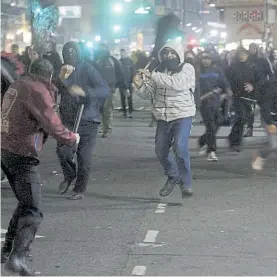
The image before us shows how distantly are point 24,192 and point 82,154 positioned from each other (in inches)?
121

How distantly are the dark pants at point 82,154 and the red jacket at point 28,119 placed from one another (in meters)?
3.00

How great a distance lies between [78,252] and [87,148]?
8.35ft

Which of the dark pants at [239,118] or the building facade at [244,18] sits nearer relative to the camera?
the dark pants at [239,118]

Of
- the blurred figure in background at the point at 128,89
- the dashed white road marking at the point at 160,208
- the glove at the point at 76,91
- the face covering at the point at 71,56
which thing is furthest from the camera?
the blurred figure in background at the point at 128,89

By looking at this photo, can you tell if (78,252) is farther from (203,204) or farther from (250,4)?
(250,4)

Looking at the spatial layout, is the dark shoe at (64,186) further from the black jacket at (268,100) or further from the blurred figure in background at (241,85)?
the blurred figure in background at (241,85)

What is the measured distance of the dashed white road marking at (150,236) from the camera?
728cm

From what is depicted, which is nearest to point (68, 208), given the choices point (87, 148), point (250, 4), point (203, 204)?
point (87, 148)

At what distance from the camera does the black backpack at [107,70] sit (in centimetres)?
1563

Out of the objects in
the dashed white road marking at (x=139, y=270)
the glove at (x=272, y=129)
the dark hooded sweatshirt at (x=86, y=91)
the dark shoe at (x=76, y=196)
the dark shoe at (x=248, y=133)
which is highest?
the dark hooded sweatshirt at (x=86, y=91)

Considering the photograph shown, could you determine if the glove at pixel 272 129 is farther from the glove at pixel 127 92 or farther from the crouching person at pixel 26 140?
the glove at pixel 127 92

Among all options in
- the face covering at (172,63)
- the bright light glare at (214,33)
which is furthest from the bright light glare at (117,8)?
the face covering at (172,63)

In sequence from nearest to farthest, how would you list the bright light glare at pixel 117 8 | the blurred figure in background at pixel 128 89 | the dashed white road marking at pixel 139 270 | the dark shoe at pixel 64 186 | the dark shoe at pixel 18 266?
the dark shoe at pixel 18 266
the dashed white road marking at pixel 139 270
the dark shoe at pixel 64 186
the blurred figure in background at pixel 128 89
the bright light glare at pixel 117 8

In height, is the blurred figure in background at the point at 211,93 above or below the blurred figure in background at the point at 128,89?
above
